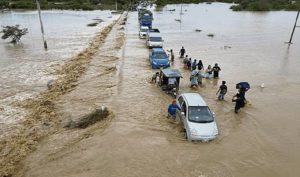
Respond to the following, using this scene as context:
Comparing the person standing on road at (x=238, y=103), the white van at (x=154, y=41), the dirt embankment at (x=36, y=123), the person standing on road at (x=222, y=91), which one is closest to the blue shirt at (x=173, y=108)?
the person standing on road at (x=238, y=103)

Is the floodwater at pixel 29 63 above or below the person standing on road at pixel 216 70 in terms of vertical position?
below

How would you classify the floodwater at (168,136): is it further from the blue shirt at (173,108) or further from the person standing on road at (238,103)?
the blue shirt at (173,108)

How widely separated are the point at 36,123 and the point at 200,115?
8623 mm

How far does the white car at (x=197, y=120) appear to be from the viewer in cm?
1264

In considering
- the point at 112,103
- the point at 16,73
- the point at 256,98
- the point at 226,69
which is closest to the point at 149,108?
the point at 112,103

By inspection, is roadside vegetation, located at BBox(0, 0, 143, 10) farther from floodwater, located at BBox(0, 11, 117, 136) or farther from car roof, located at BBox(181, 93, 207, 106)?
car roof, located at BBox(181, 93, 207, 106)

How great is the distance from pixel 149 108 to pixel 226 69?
1198cm

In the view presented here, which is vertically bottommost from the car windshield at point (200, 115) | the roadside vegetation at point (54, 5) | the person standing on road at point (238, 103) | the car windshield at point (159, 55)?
the person standing on road at point (238, 103)

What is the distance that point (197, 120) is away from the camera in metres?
13.1

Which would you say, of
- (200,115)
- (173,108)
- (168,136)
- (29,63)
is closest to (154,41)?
(29,63)

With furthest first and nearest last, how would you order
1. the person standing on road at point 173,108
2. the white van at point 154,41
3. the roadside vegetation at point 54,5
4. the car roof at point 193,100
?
the roadside vegetation at point 54,5 < the white van at point 154,41 < the person standing on road at point 173,108 < the car roof at point 193,100

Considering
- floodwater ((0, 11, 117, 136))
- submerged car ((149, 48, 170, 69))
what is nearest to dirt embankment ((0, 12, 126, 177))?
floodwater ((0, 11, 117, 136))

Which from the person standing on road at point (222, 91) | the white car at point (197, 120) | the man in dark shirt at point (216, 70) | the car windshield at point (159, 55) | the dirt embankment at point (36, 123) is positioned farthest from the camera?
the car windshield at point (159, 55)

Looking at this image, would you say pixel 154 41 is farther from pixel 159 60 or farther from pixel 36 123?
pixel 36 123
